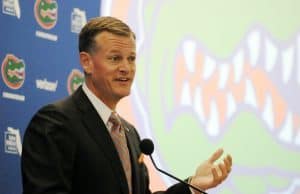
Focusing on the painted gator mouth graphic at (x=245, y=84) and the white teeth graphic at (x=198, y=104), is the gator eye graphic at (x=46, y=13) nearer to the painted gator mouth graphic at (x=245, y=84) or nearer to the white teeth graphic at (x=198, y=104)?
the painted gator mouth graphic at (x=245, y=84)

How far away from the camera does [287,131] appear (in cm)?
379

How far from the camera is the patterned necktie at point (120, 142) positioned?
8.14 feet

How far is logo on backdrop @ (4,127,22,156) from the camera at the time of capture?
8.82ft

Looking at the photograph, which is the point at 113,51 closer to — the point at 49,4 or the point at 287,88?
the point at 49,4

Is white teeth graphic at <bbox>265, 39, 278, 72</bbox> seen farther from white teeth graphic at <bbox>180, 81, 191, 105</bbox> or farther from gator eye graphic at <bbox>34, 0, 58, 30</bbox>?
gator eye graphic at <bbox>34, 0, 58, 30</bbox>

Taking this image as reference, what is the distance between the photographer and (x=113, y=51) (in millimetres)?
2512

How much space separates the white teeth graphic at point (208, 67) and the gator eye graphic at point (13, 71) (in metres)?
0.96

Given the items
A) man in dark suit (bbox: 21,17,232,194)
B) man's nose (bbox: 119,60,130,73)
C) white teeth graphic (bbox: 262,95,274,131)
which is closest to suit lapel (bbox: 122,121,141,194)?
man in dark suit (bbox: 21,17,232,194)

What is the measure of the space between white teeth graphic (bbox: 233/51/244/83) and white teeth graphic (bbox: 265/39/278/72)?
0.60 feet

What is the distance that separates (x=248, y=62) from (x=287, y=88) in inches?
11.9

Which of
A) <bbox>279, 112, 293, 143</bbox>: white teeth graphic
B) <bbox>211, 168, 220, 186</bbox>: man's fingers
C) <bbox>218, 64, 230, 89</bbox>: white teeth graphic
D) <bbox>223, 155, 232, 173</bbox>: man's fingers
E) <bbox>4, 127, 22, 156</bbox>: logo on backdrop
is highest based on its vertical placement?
<bbox>218, 64, 230, 89</bbox>: white teeth graphic

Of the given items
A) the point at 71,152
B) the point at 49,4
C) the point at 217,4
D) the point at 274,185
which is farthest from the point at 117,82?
the point at 274,185

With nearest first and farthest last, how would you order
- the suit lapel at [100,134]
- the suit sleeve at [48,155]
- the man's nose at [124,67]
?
the suit sleeve at [48,155] < the suit lapel at [100,134] < the man's nose at [124,67]

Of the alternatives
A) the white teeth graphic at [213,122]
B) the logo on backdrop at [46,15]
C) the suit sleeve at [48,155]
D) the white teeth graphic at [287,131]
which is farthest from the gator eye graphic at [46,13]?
the white teeth graphic at [287,131]
